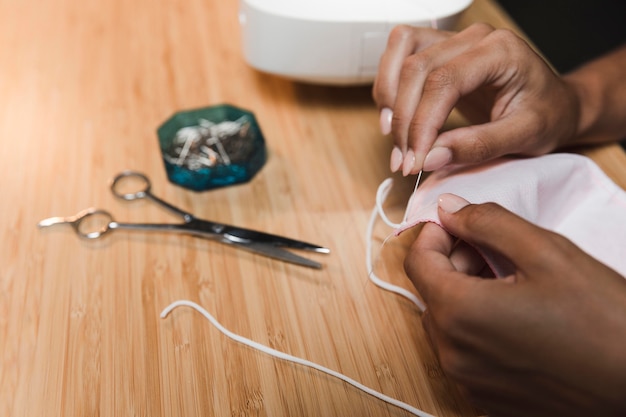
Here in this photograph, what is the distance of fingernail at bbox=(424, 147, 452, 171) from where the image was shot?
0.52 metres

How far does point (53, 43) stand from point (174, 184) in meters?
0.39

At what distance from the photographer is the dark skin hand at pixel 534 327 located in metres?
0.37

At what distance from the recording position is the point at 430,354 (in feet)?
1.67

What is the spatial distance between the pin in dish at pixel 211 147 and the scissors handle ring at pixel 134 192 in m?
0.03

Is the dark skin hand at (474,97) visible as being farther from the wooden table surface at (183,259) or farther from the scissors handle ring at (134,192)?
the scissors handle ring at (134,192)

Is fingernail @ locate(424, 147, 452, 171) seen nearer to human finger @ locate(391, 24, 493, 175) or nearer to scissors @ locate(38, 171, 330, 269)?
human finger @ locate(391, 24, 493, 175)

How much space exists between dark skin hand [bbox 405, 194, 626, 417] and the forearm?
29cm

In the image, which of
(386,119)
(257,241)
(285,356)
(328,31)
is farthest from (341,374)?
(328,31)

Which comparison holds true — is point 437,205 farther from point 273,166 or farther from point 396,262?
point 273,166

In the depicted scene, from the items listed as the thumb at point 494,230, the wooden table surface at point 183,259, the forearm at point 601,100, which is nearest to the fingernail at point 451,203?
the thumb at point 494,230

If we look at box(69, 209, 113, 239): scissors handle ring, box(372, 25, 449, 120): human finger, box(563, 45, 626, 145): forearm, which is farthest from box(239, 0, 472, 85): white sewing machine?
box(69, 209, 113, 239): scissors handle ring

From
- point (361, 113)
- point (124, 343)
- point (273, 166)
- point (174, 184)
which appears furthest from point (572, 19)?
point (124, 343)

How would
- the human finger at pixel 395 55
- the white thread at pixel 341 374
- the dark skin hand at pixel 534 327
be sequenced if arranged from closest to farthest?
the dark skin hand at pixel 534 327
the white thread at pixel 341 374
the human finger at pixel 395 55

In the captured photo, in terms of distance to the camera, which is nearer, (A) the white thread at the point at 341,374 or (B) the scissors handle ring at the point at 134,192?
(A) the white thread at the point at 341,374
